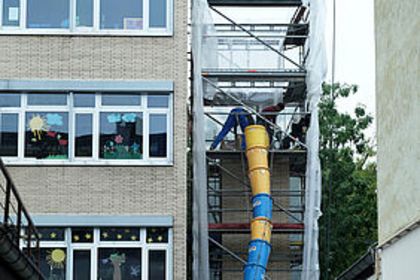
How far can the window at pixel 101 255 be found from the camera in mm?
25953

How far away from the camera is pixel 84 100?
87.6 feet

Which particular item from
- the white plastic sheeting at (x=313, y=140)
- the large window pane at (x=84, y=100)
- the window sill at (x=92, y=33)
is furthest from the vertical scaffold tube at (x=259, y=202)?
the large window pane at (x=84, y=100)

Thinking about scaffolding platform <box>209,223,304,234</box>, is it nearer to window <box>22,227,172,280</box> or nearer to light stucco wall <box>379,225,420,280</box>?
window <box>22,227,172,280</box>

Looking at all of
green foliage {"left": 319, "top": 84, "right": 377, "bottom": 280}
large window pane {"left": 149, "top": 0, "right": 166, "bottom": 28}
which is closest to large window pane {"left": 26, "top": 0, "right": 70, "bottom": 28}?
large window pane {"left": 149, "top": 0, "right": 166, "bottom": 28}

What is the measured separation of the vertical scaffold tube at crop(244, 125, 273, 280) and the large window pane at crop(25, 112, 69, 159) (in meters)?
5.21

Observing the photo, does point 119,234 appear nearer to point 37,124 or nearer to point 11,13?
point 37,124

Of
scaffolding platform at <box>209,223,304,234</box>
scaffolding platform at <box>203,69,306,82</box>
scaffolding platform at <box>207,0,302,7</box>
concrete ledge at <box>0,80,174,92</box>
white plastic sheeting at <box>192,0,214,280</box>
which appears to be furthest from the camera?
scaffolding platform at <box>207,0,302,7</box>

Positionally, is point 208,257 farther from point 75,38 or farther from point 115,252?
point 75,38

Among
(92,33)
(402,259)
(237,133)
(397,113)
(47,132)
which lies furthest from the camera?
(237,133)

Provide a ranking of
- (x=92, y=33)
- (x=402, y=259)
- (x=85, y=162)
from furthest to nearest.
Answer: (x=92, y=33) < (x=85, y=162) < (x=402, y=259)

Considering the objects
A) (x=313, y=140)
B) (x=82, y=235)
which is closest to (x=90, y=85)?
(x=82, y=235)

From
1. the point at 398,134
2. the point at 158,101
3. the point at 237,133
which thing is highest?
the point at 158,101

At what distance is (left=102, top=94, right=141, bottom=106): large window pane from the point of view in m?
26.7

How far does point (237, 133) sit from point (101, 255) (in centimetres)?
638
